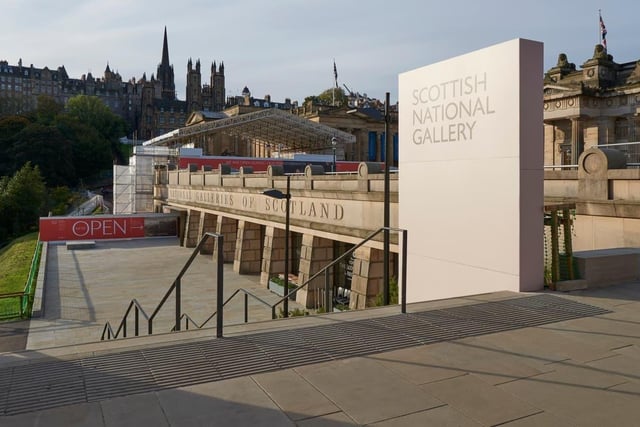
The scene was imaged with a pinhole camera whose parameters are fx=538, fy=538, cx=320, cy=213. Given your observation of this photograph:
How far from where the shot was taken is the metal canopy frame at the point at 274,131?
166 feet

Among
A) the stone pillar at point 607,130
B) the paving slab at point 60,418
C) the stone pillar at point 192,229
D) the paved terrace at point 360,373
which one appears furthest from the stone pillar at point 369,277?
the stone pillar at point 607,130

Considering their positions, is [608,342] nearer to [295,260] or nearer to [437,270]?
[437,270]

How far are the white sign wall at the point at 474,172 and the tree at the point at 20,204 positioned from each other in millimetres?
47348

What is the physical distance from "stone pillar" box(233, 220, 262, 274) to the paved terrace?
64.9ft

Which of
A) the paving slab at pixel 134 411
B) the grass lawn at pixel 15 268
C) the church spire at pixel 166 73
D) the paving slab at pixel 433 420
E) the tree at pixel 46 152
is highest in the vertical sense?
the church spire at pixel 166 73

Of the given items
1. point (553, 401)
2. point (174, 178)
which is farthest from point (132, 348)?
point (174, 178)

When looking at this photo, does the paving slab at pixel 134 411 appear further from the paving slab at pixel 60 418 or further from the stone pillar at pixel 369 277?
the stone pillar at pixel 369 277

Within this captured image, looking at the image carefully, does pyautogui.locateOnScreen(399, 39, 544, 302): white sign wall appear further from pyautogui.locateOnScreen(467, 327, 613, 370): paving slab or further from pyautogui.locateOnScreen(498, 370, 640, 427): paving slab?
pyautogui.locateOnScreen(498, 370, 640, 427): paving slab

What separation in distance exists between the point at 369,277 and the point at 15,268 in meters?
23.2

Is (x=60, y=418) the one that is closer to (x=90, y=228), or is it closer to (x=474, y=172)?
(x=474, y=172)

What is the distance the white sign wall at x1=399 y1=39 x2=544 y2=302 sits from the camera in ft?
27.6

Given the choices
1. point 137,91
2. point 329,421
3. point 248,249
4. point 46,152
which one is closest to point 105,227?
point 248,249

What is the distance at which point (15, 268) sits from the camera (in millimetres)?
29766

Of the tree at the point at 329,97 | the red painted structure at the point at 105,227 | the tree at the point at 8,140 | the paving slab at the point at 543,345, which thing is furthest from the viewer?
the tree at the point at 329,97
